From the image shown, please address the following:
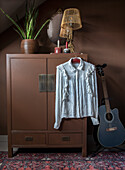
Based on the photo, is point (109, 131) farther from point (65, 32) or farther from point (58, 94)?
point (65, 32)

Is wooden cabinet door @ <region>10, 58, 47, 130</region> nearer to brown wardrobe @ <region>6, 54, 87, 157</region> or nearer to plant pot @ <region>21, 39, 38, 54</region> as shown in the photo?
brown wardrobe @ <region>6, 54, 87, 157</region>

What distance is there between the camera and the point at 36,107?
2289 millimetres

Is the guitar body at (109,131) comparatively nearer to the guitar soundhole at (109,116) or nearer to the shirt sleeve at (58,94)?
the guitar soundhole at (109,116)

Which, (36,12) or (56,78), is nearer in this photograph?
(56,78)

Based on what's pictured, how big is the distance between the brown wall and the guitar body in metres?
0.58

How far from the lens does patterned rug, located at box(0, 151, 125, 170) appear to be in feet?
6.70

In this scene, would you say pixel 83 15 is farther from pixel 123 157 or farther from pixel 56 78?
pixel 123 157

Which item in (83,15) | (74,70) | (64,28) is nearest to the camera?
(74,70)

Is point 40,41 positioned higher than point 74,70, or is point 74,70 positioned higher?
point 40,41

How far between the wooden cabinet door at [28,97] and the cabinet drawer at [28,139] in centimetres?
10

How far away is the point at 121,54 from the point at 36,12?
5.05 ft

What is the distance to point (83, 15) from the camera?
109 inches

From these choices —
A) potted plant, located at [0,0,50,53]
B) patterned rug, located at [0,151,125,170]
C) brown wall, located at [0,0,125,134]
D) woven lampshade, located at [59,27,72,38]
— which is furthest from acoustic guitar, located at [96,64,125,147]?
potted plant, located at [0,0,50,53]

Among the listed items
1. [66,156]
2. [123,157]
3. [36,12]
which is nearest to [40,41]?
[36,12]
